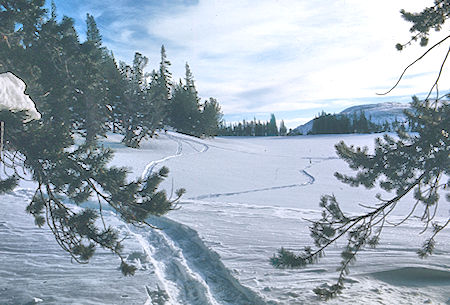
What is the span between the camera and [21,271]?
459 cm

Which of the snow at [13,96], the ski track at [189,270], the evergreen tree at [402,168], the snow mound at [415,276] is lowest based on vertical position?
the ski track at [189,270]

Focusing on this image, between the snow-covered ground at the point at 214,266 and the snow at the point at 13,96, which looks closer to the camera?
the snow at the point at 13,96

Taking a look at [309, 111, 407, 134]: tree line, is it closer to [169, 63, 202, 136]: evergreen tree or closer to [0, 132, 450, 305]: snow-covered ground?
[169, 63, 202, 136]: evergreen tree

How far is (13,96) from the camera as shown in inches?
112

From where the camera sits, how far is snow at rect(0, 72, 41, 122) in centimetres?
273

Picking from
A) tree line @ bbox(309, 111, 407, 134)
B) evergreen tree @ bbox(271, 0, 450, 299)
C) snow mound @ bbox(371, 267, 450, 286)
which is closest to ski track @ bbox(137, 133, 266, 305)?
evergreen tree @ bbox(271, 0, 450, 299)

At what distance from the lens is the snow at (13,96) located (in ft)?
8.96

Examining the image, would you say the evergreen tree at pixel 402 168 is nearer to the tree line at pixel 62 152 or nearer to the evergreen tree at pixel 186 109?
the tree line at pixel 62 152

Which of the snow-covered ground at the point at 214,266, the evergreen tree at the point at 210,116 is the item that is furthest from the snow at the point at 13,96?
the evergreen tree at the point at 210,116

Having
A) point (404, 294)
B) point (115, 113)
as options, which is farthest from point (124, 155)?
point (404, 294)

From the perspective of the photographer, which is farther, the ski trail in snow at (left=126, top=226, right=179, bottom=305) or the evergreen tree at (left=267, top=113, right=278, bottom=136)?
the evergreen tree at (left=267, top=113, right=278, bottom=136)

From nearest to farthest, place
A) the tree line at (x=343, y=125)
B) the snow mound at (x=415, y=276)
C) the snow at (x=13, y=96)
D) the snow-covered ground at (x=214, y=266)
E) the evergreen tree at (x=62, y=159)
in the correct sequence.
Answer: the snow at (x=13, y=96) → the evergreen tree at (x=62, y=159) → the snow-covered ground at (x=214, y=266) → the snow mound at (x=415, y=276) → the tree line at (x=343, y=125)

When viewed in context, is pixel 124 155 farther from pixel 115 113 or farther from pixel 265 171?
pixel 115 113

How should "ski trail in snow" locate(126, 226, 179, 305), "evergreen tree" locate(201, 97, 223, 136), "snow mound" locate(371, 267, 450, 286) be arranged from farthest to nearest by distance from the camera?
→ "evergreen tree" locate(201, 97, 223, 136) < "snow mound" locate(371, 267, 450, 286) < "ski trail in snow" locate(126, 226, 179, 305)
